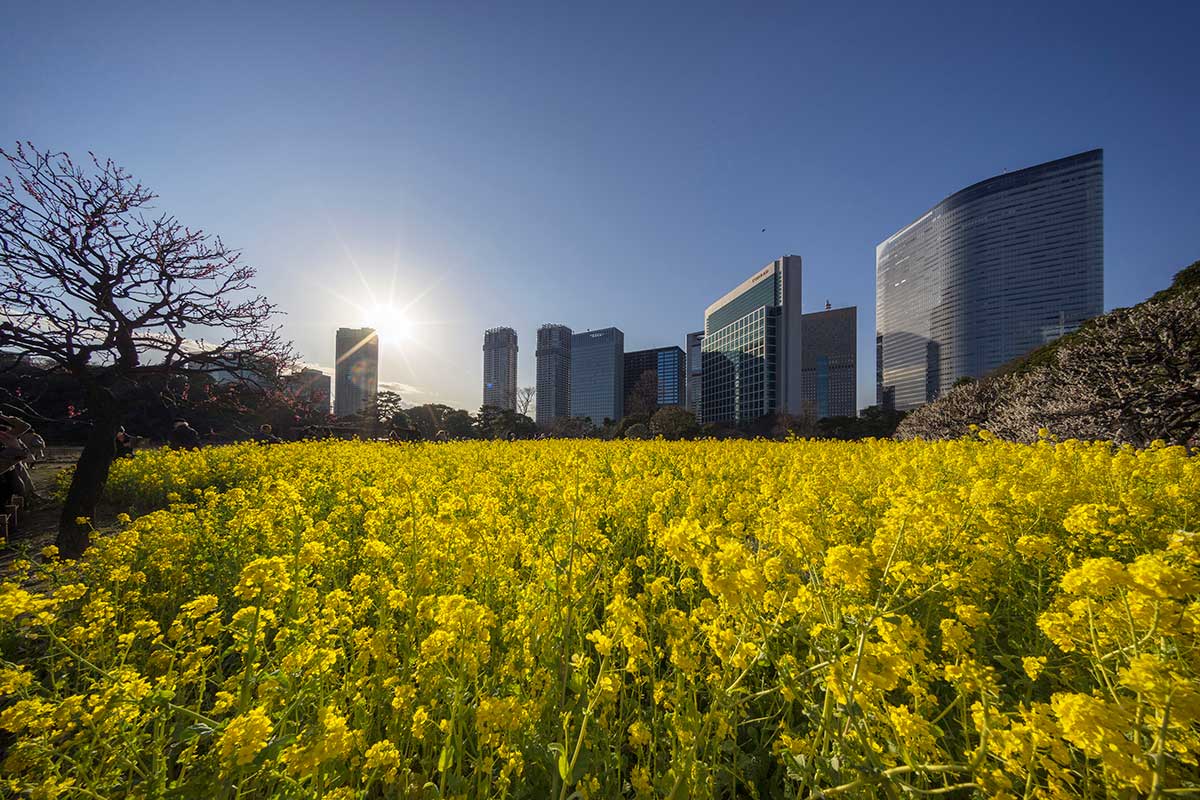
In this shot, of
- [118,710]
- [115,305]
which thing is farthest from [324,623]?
[115,305]

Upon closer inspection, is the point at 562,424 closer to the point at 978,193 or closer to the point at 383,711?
the point at 383,711

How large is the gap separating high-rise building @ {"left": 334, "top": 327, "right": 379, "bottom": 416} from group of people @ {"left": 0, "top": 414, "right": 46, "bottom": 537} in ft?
81.3

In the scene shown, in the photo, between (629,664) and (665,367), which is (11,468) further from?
(665,367)

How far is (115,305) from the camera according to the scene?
4586 mm

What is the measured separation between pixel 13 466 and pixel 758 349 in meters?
76.0

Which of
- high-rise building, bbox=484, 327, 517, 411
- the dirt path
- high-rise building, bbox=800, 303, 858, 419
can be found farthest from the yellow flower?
high-rise building, bbox=800, 303, 858, 419

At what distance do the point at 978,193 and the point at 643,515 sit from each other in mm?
104229

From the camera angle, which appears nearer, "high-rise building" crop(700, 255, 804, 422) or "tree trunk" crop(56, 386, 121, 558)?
"tree trunk" crop(56, 386, 121, 558)

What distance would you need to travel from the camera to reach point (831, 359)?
4264 inches

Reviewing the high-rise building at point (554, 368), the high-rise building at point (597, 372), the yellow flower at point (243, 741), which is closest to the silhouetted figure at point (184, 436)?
the yellow flower at point (243, 741)

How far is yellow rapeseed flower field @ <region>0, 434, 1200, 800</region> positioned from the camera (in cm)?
127

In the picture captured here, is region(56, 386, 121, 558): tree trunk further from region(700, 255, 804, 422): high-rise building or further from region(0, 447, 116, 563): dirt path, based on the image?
region(700, 255, 804, 422): high-rise building

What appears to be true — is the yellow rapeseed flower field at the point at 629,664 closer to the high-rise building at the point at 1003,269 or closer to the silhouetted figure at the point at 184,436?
the silhouetted figure at the point at 184,436

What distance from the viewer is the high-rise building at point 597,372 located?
3772 inches
